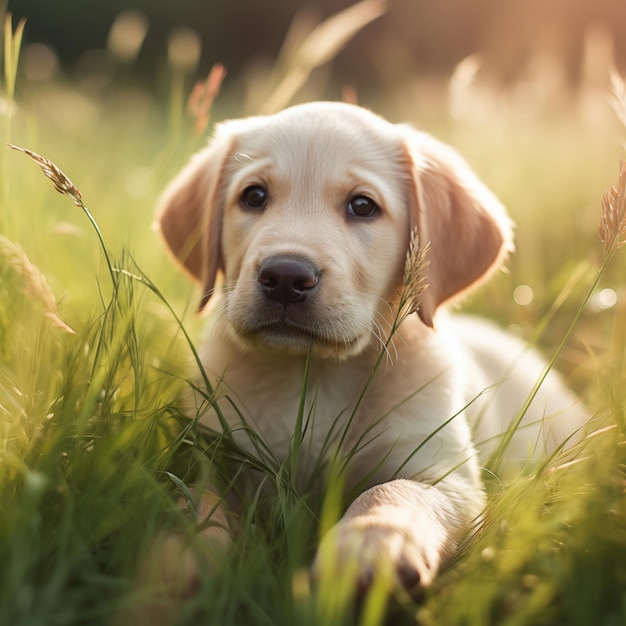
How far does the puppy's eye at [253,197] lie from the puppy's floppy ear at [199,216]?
0.19 metres

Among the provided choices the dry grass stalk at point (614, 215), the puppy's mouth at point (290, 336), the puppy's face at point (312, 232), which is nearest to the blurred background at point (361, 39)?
the puppy's face at point (312, 232)

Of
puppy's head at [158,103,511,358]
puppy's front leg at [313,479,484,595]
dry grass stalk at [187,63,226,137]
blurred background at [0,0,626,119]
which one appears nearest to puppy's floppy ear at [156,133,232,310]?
puppy's head at [158,103,511,358]

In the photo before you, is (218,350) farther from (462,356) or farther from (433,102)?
(433,102)

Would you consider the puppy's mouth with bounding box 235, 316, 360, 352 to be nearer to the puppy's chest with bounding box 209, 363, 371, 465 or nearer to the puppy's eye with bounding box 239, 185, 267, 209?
the puppy's chest with bounding box 209, 363, 371, 465

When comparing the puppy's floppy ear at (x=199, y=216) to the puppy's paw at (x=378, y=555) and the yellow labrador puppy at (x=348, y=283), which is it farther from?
the puppy's paw at (x=378, y=555)

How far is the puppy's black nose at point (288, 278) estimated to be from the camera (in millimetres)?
2445

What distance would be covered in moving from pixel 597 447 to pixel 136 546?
139cm

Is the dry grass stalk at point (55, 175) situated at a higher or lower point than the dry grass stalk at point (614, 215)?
lower

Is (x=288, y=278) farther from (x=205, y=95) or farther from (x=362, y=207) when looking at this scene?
(x=205, y=95)

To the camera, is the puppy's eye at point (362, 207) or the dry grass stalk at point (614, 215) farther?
the puppy's eye at point (362, 207)

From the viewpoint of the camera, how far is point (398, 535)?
6.15 feet

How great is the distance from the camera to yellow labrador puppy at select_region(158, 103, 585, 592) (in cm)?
252

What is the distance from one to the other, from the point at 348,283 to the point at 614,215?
0.85m

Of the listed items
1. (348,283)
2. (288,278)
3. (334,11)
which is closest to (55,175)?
(288,278)
